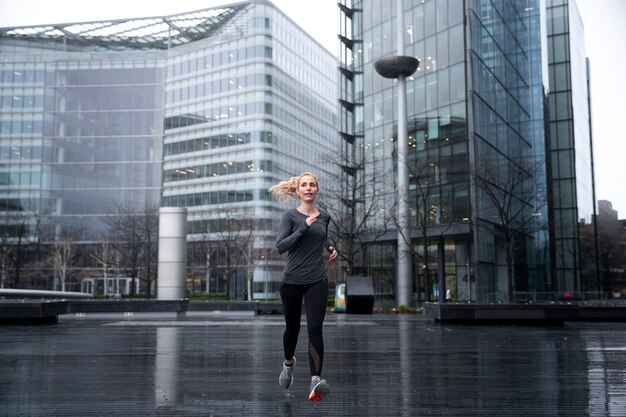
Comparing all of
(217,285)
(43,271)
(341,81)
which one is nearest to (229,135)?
(217,285)

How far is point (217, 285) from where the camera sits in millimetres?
80438

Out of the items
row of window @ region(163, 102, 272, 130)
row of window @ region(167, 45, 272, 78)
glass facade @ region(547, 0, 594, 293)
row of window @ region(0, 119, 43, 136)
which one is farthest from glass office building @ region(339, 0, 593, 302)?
row of window @ region(0, 119, 43, 136)

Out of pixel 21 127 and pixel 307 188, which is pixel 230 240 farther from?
pixel 307 188

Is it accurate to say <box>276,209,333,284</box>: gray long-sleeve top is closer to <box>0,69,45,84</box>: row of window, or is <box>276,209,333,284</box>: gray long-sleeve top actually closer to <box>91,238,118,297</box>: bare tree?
<box>91,238,118,297</box>: bare tree

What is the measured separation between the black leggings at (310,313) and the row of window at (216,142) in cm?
7828

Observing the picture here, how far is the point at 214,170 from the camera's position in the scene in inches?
3366

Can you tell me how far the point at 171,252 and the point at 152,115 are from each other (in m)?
64.5

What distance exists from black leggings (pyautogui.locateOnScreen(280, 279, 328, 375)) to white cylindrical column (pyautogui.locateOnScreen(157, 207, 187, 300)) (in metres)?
25.3

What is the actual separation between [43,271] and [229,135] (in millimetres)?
30565

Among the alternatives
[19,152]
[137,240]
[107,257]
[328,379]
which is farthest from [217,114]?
[328,379]

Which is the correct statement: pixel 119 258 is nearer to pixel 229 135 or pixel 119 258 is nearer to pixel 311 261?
pixel 229 135

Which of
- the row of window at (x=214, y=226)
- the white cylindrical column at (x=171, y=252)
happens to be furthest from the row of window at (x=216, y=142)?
the white cylindrical column at (x=171, y=252)

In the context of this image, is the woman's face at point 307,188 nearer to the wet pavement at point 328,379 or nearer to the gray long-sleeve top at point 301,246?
the gray long-sleeve top at point 301,246

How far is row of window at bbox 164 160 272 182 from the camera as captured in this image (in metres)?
82.6
